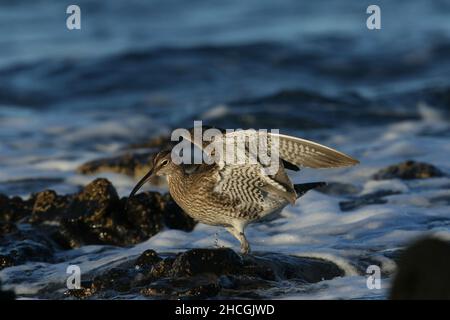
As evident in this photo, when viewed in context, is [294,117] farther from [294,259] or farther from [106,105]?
[294,259]

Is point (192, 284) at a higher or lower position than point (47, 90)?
lower

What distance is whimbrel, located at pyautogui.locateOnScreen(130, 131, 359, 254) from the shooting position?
261 inches

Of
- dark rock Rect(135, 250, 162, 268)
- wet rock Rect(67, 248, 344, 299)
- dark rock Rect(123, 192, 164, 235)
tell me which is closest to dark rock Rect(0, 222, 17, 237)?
dark rock Rect(123, 192, 164, 235)

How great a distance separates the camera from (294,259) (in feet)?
22.2

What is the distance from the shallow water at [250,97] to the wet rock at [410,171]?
0.15 m

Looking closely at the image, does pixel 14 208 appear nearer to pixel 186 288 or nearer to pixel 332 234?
pixel 186 288

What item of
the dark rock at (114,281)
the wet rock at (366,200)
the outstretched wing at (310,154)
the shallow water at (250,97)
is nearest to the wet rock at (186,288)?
the dark rock at (114,281)

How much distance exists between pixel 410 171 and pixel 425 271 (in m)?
4.95

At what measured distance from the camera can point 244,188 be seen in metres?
6.86

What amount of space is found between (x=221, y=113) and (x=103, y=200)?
553cm

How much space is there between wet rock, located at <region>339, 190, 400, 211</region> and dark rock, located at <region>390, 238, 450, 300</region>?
4065 millimetres

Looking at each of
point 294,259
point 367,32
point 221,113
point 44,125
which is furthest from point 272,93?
point 294,259

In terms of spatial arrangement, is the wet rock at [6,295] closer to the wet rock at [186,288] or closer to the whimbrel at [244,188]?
the wet rock at [186,288]

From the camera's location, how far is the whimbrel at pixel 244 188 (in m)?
6.64
